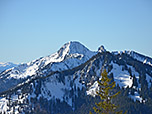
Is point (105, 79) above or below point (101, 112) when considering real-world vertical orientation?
above

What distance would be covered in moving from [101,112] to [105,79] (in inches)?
277

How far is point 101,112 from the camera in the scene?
5719 centimetres

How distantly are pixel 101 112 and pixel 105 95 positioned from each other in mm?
4964

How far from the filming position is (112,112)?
2152 inches

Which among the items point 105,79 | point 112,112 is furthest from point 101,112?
point 105,79

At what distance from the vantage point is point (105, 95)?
54000 millimetres

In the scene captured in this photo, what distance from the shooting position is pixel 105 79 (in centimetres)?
5506

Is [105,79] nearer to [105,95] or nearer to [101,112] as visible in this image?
[105,95]

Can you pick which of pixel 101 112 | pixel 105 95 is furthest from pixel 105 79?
pixel 101 112

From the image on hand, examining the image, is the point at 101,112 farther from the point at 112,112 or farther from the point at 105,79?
the point at 105,79

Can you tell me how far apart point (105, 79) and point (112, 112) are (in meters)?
6.33

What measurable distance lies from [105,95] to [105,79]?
3089mm

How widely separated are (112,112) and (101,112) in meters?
3.17

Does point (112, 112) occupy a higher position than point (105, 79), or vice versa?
point (105, 79)
